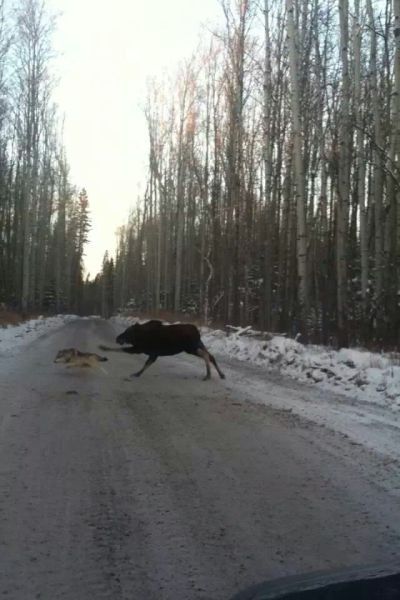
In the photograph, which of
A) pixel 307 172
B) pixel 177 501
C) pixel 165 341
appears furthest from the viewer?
pixel 307 172

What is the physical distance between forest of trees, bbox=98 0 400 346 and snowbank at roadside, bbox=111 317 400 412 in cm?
125

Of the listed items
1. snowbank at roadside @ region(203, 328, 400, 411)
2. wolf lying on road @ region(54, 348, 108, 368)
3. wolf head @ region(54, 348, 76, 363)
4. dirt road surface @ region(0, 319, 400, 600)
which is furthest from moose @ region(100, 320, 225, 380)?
dirt road surface @ region(0, 319, 400, 600)

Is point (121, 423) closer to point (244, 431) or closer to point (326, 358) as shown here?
point (244, 431)

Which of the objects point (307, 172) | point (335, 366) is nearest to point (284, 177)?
point (307, 172)

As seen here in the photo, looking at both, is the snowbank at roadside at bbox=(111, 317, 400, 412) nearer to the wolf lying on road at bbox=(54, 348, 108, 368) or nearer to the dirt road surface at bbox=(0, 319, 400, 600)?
the dirt road surface at bbox=(0, 319, 400, 600)

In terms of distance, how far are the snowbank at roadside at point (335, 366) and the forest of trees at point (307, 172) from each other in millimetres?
1253

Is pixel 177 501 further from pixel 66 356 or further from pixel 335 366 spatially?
pixel 66 356

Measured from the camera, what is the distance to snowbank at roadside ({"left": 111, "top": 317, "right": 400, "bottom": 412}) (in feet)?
28.1

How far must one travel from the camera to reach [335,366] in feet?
34.2

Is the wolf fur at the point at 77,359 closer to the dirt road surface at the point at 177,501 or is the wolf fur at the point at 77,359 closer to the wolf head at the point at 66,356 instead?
the wolf head at the point at 66,356

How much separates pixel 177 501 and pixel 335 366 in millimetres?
6809

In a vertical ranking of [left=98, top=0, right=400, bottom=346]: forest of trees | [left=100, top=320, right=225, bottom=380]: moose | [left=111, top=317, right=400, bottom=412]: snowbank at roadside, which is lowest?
[left=111, top=317, right=400, bottom=412]: snowbank at roadside

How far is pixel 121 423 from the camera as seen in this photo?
21.9 feet

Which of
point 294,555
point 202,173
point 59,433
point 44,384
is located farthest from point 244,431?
point 202,173
